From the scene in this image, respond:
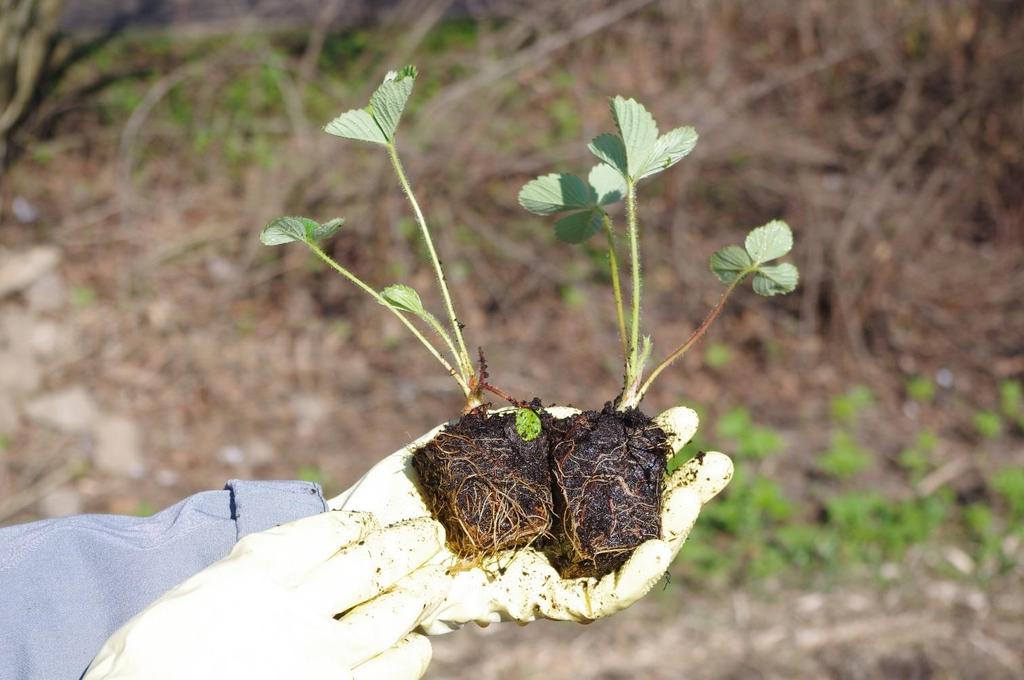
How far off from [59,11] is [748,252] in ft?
15.6

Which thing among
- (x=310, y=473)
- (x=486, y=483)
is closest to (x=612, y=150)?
(x=486, y=483)

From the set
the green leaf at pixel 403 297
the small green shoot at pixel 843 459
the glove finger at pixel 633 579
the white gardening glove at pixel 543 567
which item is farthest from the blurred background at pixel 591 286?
the green leaf at pixel 403 297

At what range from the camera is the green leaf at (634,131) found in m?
1.89

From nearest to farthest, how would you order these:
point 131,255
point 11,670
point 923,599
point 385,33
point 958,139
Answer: point 11,670 → point 923,599 → point 131,255 → point 958,139 → point 385,33

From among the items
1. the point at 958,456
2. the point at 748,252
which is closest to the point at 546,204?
the point at 748,252

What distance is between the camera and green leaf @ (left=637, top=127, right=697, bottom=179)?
2008 millimetres

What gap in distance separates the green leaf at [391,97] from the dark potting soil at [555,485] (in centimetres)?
68

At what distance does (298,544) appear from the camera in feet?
5.93

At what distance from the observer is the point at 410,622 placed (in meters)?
1.85

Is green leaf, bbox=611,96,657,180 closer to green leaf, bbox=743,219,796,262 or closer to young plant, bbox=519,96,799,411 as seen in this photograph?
young plant, bbox=519,96,799,411

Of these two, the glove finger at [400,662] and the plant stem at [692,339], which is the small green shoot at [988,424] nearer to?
the plant stem at [692,339]

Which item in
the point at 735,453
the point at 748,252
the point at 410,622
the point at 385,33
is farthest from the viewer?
the point at 385,33

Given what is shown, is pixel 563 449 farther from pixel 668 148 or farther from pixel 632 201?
pixel 668 148

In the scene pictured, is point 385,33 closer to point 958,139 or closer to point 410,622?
point 958,139
